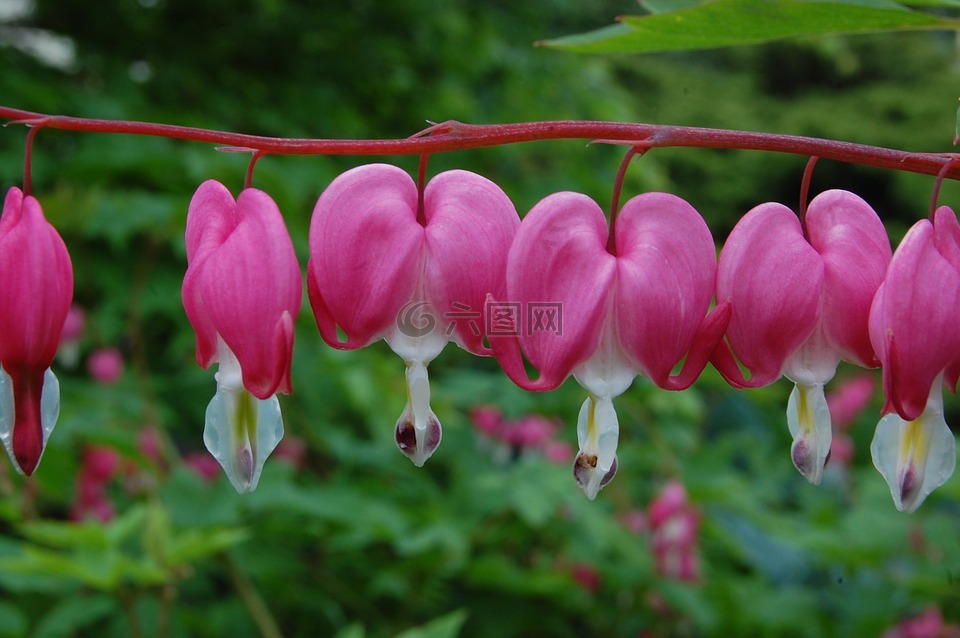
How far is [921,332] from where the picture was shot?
1.98ft

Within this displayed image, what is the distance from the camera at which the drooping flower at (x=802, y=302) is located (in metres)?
0.65

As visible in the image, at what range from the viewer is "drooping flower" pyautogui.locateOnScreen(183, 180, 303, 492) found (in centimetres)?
61

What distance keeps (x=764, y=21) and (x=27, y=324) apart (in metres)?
0.54

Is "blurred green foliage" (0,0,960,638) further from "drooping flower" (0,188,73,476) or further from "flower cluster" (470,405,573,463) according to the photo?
"drooping flower" (0,188,73,476)

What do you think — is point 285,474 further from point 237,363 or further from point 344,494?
point 237,363

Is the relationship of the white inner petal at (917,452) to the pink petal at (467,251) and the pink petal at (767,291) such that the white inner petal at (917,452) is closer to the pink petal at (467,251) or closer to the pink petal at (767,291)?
the pink petal at (767,291)

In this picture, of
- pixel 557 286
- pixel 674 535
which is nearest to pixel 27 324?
pixel 557 286

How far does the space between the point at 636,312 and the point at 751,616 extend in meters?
1.82

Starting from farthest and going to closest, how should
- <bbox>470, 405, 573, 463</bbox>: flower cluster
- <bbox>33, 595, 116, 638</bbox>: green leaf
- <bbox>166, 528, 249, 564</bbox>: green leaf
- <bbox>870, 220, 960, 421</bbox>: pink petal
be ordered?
<bbox>470, 405, 573, 463</bbox>: flower cluster → <bbox>33, 595, 116, 638</bbox>: green leaf → <bbox>166, 528, 249, 564</bbox>: green leaf → <bbox>870, 220, 960, 421</bbox>: pink petal

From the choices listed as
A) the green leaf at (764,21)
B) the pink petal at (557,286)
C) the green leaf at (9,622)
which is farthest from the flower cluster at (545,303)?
the green leaf at (9,622)

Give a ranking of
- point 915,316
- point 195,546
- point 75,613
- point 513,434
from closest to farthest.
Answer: point 915,316, point 195,546, point 75,613, point 513,434

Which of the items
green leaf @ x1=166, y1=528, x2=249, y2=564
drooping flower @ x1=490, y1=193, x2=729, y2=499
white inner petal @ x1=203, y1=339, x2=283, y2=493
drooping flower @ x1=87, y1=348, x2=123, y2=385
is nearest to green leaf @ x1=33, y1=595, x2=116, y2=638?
green leaf @ x1=166, y1=528, x2=249, y2=564

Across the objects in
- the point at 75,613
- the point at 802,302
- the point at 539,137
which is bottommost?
the point at 75,613

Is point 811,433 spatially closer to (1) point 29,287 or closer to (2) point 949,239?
(2) point 949,239
